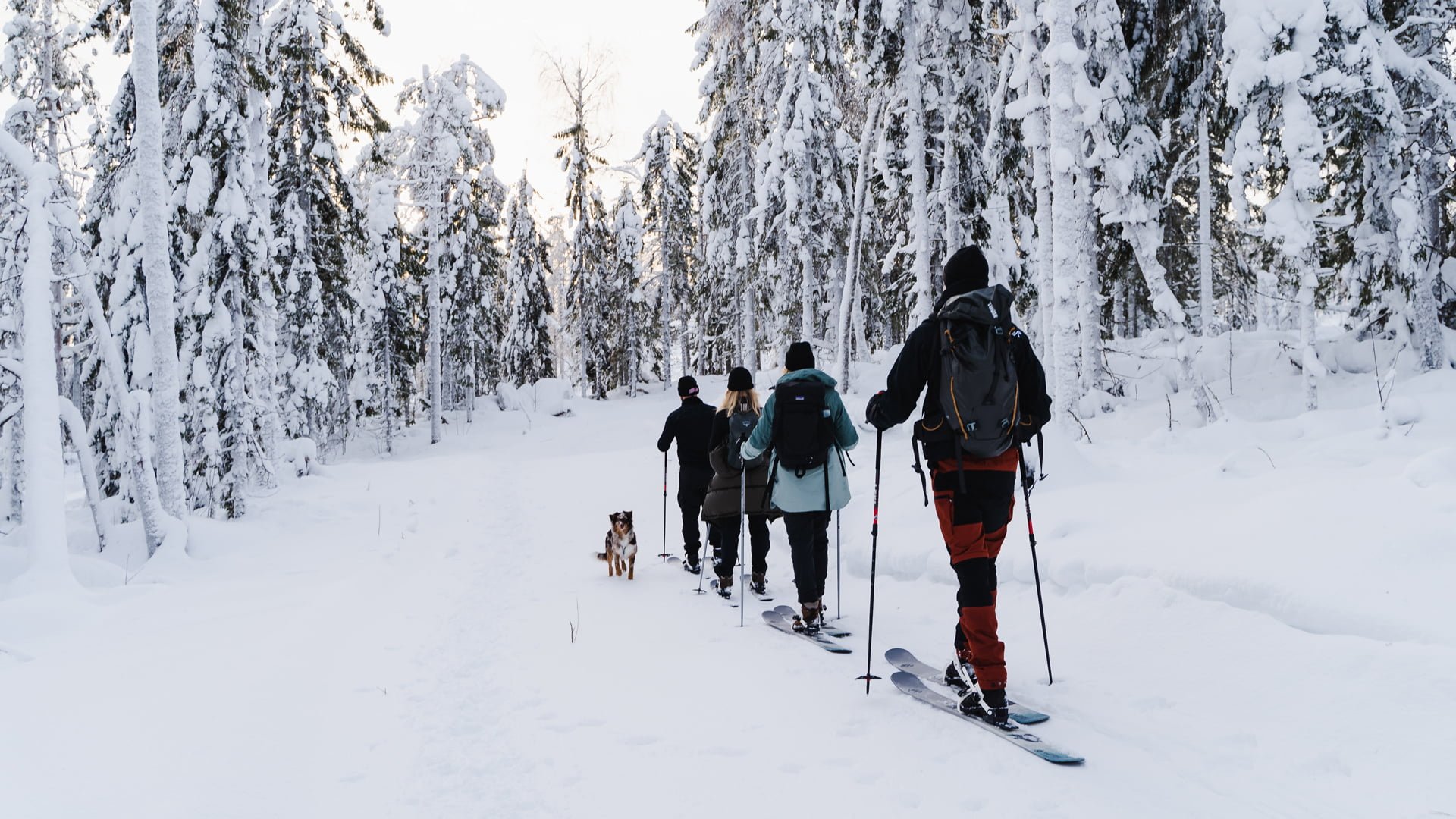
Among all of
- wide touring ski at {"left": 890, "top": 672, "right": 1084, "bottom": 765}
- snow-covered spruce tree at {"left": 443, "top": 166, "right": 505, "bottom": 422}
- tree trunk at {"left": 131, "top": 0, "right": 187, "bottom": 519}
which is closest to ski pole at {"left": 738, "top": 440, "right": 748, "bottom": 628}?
wide touring ski at {"left": 890, "top": 672, "right": 1084, "bottom": 765}

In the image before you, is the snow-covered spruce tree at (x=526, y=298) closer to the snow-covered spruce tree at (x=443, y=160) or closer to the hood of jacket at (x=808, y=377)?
the snow-covered spruce tree at (x=443, y=160)

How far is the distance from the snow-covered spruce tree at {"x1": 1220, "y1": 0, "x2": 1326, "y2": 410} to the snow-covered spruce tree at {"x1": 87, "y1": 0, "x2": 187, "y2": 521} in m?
14.5

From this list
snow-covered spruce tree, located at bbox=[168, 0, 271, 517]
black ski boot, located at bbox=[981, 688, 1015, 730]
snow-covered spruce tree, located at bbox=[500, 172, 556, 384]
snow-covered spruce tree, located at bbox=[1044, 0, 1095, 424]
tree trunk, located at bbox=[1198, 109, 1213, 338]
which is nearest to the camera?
black ski boot, located at bbox=[981, 688, 1015, 730]

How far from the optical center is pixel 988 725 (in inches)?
167

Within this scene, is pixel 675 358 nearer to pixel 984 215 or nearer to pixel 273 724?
pixel 984 215

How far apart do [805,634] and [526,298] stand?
3408cm

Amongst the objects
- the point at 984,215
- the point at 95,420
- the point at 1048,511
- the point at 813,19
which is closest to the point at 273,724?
Result: the point at 1048,511

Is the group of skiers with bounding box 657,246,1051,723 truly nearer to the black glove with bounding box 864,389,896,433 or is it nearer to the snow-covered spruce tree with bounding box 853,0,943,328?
the black glove with bounding box 864,389,896,433

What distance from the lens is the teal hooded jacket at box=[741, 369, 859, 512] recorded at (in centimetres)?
650

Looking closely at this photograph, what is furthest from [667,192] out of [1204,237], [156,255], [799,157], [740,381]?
[740,381]

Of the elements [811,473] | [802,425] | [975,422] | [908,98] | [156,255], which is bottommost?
[811,473]

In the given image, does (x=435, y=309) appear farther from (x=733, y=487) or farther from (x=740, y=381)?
(x=733, y=487)

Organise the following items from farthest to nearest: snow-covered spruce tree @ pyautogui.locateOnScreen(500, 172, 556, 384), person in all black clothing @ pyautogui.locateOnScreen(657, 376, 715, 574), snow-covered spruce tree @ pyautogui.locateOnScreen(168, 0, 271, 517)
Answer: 1. snow-covered spruce tree @ pyautogui.locateOnScreen(500, 172, 556, 384)
2. snow-covered spruce tree @ pyautogui.locateOnScreen(168, 0, 271, 517)
3. person in all black clothing @ pyautogui.locateOnScreen(657, 376, 715, 574)

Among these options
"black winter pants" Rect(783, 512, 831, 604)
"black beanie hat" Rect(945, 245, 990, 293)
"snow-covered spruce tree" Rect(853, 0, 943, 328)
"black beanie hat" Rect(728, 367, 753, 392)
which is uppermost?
"snow-covered spruce tree" Rect(853, 0, 943, 328)
